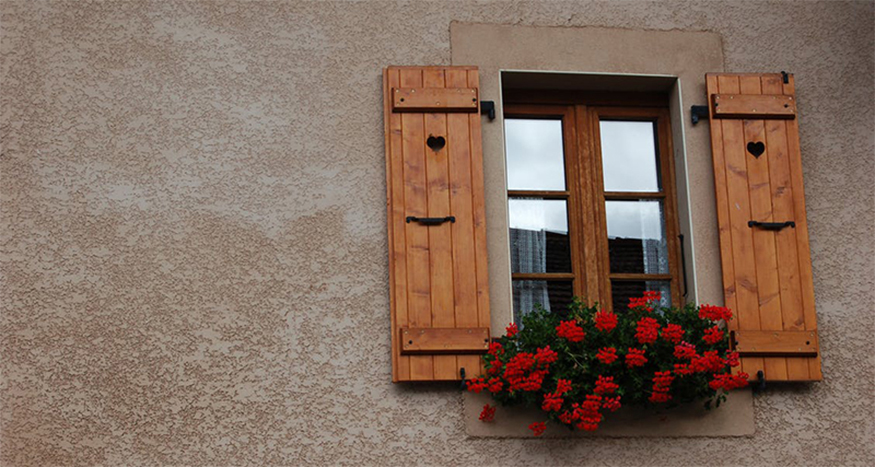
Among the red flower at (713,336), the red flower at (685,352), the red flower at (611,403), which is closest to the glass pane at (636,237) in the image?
the red flower at (713,336)

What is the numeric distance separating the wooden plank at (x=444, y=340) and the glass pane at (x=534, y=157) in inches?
36.2

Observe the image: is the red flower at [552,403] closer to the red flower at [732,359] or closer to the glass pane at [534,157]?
the red flower at [732,359]

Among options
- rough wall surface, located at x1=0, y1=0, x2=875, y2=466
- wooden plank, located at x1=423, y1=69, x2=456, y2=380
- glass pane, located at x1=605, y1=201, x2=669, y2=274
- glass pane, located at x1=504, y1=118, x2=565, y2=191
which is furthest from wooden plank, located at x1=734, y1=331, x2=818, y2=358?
wooden plank, located at x1=423, y1=69, x2=456, y2=380

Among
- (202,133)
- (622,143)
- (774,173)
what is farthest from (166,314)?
(774,173)

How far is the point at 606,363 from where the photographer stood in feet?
18.0

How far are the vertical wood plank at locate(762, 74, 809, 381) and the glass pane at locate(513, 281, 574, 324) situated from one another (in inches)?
38.4

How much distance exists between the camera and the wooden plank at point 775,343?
5.86 metres

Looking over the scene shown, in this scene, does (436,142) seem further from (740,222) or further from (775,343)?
(775,343)

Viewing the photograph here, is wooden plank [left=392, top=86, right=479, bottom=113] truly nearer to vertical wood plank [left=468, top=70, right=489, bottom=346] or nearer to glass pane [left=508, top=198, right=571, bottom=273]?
vertical wood plank [left=468, top=70, right=489, bottom=346]

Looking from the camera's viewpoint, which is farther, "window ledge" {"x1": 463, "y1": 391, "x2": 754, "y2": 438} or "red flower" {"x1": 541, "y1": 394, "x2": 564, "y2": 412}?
"window ledge" {"x1": 463, "y1": 391, "x2": 754, "y2": 438}

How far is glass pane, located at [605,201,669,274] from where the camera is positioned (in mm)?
6285

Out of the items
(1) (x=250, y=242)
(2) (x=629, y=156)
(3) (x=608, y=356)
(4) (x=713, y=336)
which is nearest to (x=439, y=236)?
(1) (x=250, y=242)

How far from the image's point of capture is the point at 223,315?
580 cm

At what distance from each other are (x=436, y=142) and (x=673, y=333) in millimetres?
1410
